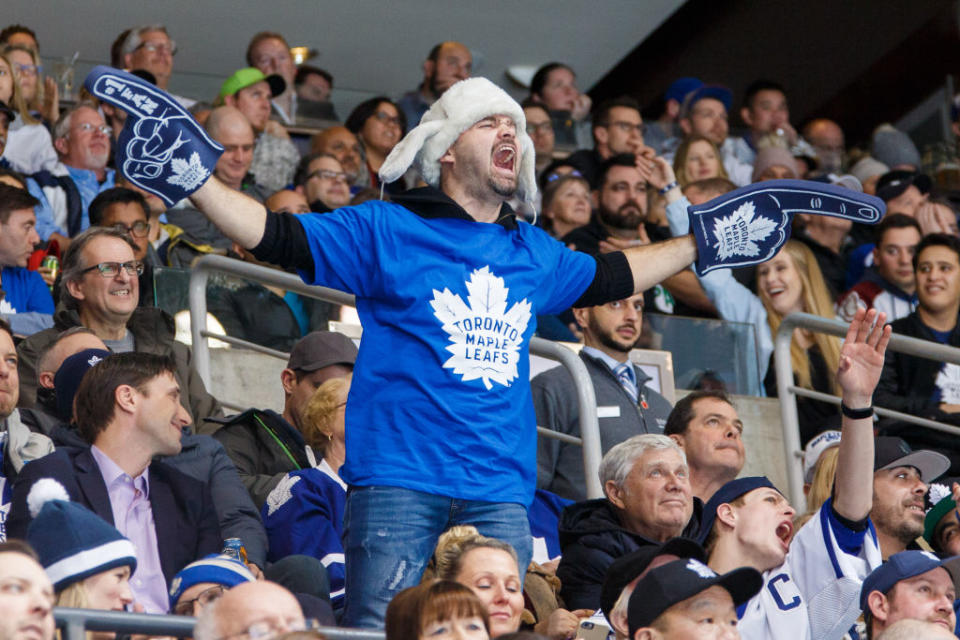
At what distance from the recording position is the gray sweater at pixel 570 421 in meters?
6.29

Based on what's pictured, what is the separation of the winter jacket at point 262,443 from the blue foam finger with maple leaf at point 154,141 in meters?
2.00

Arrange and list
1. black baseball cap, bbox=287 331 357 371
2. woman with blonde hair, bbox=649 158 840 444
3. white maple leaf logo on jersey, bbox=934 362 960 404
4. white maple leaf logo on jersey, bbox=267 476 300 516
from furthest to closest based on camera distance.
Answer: woman with blonde hair, bbox=649 158 840 444 < white maple leaf logo on jersey, bbox=934 362 960 404 < black baseball cap, bbox=287 331 357 371 < white maple leaf logo on jersey, bbox=267 476 300 516

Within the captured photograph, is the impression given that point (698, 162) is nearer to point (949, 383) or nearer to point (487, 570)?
point (949, 383)

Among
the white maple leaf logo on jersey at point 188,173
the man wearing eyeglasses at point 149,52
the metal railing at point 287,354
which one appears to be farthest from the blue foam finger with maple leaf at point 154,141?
the man wearing eyeglasses at point 149,52

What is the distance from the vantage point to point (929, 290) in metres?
7.51

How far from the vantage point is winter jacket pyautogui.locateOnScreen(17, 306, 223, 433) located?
19.5 feet

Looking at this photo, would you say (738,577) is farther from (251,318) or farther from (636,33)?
(636,33)

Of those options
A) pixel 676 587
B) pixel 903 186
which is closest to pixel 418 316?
pixel 676 587

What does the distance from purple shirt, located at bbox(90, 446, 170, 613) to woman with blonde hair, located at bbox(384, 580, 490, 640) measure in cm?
121

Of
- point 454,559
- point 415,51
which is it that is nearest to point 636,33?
point 415,51

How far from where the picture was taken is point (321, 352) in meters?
6.18

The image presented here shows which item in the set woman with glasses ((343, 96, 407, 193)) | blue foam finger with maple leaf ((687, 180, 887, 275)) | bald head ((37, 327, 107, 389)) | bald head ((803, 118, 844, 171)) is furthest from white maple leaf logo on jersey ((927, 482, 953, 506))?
bald head ((803, 118, 844, 171))

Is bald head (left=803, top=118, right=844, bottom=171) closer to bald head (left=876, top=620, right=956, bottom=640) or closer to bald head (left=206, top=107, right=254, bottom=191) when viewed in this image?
bald head (left=206, top=107, right=254, bottom=191)

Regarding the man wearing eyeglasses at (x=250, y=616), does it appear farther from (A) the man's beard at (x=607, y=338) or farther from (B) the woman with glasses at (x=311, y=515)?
(A) the man's beard at (x=607, y=338)
